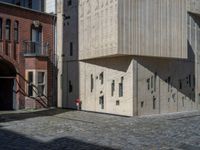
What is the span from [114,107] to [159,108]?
290cm

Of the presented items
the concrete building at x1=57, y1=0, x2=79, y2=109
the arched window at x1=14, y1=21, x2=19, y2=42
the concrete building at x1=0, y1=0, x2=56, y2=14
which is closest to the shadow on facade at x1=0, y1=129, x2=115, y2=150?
the arched window at x1=14, y1=21, x2=19, y2=42

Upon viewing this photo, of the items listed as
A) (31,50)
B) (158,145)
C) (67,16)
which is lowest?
(158,145)

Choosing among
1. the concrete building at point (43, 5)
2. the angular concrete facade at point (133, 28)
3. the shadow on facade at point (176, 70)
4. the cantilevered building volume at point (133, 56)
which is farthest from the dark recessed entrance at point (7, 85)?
the shadow on facade at point (176, 70)

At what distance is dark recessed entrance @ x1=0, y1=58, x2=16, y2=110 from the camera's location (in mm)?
24688

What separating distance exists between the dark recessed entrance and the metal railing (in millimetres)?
1556

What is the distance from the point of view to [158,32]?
21.5 m

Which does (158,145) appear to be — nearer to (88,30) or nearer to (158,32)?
(158,32)

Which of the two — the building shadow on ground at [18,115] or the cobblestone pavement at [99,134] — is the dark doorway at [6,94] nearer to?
the building shadow on ground at [18,115]

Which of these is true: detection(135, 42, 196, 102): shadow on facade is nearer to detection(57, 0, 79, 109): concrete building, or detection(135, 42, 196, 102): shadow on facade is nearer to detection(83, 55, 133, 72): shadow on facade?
detection(83, 55, 133, 72): shadow on facade

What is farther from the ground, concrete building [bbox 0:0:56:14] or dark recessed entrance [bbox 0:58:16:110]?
concrete building [bbox 0:0:56:14]

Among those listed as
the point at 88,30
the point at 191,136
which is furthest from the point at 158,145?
the point at 88,30

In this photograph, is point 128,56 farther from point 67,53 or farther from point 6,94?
point 6,94

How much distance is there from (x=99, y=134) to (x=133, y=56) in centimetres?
760

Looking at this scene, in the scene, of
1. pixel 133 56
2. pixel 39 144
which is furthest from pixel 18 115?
pixel 39 144
